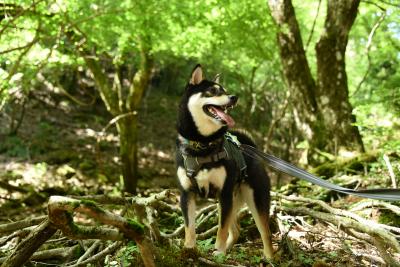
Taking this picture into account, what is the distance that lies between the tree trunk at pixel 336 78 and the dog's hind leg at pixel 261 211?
190 inches

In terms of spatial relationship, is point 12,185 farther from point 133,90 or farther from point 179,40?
point 179,40

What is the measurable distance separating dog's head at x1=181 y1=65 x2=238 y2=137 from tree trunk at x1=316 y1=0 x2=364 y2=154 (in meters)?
5.28

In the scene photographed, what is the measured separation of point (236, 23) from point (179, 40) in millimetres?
1983

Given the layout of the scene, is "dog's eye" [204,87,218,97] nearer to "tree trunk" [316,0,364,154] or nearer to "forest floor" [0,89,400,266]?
"forest floor" [0,89,400,266]

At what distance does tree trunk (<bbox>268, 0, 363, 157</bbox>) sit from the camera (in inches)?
331

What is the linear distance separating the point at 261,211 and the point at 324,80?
5.28 m

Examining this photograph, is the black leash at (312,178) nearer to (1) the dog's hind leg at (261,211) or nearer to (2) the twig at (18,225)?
(1) the dog's hind leg at (261,211)

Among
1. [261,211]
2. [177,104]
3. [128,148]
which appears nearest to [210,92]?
[261,211]

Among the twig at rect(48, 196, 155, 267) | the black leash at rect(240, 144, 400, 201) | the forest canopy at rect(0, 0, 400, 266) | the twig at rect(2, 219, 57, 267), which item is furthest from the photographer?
the forest canopy at rect(0, 0, 400, 266)

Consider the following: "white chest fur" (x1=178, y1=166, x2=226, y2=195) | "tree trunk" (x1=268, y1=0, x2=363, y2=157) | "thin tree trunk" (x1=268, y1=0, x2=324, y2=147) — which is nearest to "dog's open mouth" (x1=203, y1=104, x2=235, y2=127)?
"white chest fur" (x1=178, y1=166, x2=226, y2=195)

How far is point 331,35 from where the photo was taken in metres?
8.48

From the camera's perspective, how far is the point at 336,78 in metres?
8.52

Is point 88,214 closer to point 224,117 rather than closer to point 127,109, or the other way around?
point 224,117

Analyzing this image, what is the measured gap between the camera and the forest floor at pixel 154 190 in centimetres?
403
